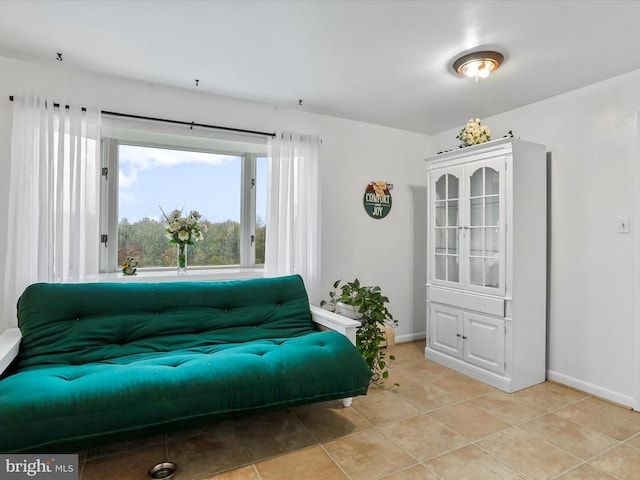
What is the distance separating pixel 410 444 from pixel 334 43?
2.41 m

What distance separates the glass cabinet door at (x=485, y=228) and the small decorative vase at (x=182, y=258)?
2424mm

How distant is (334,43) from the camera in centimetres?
220

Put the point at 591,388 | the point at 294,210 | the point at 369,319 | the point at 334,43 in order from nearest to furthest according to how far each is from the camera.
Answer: the point at 334,43 < the point at 591,388 < the point at 369,319 < the point at 294,210

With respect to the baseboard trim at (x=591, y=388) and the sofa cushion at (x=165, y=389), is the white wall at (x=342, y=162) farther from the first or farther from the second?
the baseboard trim at (x=591, y=388)

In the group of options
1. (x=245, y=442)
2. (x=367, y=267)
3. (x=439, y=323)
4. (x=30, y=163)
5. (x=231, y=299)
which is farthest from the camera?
(x=367, y=267)

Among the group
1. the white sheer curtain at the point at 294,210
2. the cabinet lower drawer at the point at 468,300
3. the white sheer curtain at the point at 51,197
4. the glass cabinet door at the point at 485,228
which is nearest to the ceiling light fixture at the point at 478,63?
the glass cabinet door at the point at 485,228

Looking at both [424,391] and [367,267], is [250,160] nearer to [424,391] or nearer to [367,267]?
[367,267]

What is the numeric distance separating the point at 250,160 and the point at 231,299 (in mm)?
1393

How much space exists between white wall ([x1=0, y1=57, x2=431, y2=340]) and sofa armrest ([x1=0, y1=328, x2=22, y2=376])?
0.25m

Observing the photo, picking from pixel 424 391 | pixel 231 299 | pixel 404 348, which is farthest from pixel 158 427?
pixel 404 348

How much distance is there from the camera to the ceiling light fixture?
7.43 ft

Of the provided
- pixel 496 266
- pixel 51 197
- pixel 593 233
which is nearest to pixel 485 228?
pixel 496 266

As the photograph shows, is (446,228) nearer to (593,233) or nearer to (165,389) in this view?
(593,233)

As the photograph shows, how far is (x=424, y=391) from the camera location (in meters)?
2.74
